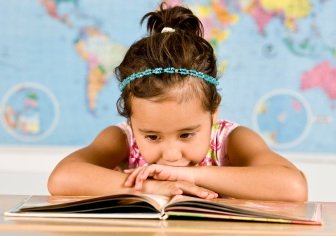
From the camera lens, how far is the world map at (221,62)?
3.21 metres

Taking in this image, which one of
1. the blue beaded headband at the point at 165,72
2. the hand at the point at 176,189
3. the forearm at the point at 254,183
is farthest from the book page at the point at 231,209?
the blue beaded headband at the point at 165,72

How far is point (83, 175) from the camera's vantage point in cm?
175

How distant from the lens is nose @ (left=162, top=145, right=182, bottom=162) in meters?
1.78

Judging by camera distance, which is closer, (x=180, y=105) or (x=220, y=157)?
(x=180, y=105)

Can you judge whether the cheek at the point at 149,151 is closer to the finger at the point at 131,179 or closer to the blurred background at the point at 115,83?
the finger at the point at 131,179

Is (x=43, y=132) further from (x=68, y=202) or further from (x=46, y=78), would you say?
(x=68, y=202)

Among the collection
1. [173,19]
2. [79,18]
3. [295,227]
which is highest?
[79,18]

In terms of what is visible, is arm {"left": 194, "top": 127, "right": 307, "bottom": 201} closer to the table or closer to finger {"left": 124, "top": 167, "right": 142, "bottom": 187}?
finger {"left": 124, "top": 167, "right": 142, "bottom": 187}

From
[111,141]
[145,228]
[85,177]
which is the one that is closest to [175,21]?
[111,141]

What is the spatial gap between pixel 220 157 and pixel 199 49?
1.14 feet

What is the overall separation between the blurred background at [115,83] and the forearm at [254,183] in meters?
1.49

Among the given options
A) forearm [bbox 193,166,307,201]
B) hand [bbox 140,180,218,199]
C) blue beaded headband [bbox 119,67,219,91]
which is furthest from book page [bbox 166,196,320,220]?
blue beaded headband [bbox 119,67,219,91]

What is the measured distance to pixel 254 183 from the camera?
1679mm

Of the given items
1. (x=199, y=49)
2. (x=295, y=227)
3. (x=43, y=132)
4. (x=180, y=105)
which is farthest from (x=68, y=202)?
(x=43, y=132)
